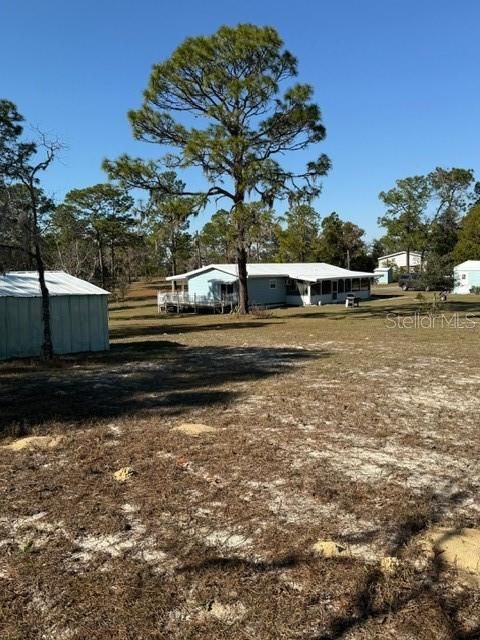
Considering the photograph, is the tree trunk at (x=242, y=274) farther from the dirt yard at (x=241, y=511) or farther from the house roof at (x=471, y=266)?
the house roof at (x=471, y=266)

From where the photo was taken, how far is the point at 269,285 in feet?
139

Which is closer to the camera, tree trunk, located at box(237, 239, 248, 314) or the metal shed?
the metal shed

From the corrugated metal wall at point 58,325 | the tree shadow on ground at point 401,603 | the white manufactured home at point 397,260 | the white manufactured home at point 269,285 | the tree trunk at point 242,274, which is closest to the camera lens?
the tree shadow on ground at point 401,603

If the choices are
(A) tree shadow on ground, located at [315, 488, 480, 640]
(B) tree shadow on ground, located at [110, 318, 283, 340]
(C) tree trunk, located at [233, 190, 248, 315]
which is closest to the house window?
(C) tree trunk, located at [233, 190, 248, 315]

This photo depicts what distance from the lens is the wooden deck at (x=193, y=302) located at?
126ft

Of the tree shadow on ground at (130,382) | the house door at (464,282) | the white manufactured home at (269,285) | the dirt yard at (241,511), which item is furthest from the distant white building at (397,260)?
the dirt yard at (241,511)

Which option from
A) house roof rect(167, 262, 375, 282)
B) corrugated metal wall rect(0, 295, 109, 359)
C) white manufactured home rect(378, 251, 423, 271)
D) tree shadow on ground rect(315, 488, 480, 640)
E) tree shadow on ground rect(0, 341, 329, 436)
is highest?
white manufactured home rect(378, 251, 423, 271)

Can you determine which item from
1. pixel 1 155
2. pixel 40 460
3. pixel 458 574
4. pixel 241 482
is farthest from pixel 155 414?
pixel 1 155

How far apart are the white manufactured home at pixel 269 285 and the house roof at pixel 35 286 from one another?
2132 cm

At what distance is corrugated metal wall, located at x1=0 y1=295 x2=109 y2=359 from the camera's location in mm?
15148

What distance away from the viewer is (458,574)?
3471mm

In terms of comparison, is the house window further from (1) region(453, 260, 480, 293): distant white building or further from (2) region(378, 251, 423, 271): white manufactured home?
(2) region(378, 251, 423, 271): white manufactured home

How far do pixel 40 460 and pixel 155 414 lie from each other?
2.23 m

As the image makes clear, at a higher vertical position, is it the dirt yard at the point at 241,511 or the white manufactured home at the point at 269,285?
the white manufactured home at the point at 269,285
